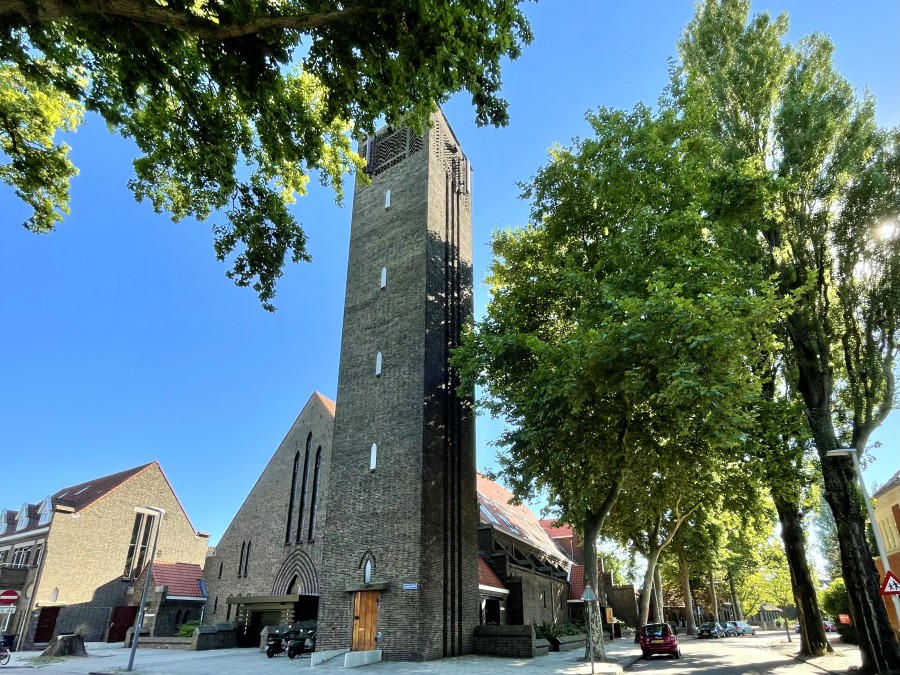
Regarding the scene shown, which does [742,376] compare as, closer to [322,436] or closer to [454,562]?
[454,562]

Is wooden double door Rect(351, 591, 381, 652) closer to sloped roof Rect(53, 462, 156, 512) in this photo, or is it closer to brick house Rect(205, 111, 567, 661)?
brick house Rect(205, 111, 567, 661)

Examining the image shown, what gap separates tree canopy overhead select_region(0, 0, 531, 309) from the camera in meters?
8.54

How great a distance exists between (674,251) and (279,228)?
1063 centimetres

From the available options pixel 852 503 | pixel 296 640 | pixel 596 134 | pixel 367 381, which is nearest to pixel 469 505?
pixel 367 381

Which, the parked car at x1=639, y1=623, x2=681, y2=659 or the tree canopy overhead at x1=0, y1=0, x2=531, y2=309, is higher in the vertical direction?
the tree canopy overhead at x1=0, y1=0, x2=531, y2=309

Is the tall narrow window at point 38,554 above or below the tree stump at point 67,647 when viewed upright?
above

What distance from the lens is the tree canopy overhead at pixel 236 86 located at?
8.54 m

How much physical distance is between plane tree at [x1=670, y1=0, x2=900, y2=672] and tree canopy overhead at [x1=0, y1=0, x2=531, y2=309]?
11.0m

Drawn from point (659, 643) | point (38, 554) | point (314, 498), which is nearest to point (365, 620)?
point (314, 498)

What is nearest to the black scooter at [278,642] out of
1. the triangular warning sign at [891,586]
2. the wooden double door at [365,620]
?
the wooden double door at [365,620]

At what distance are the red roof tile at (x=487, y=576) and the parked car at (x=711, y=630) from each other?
23.8m

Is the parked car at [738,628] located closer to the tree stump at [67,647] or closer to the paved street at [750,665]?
the paved street at [750,665]

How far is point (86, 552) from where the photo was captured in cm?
3516

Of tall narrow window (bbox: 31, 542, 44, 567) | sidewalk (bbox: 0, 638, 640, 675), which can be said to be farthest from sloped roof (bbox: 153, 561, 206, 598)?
sidewalk (bbox: 0, 638, 640, 675)
